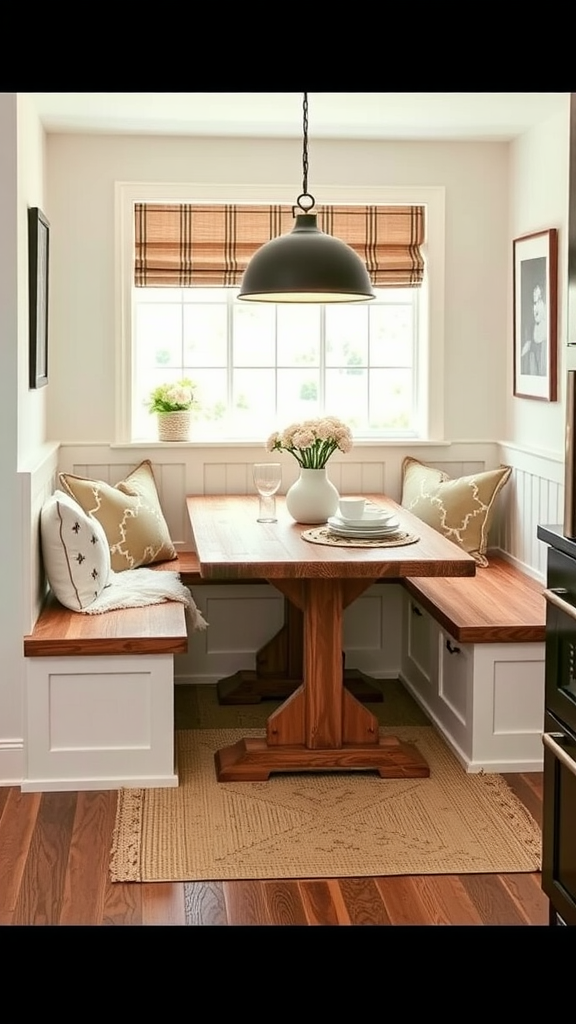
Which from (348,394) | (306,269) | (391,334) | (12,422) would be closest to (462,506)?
(348,394)

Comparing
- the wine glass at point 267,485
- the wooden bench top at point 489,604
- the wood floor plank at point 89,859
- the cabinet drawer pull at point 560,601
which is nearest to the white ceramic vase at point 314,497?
the wine glass at point 267,485

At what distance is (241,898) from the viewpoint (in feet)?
11.3

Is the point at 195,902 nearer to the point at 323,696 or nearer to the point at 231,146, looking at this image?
the point at 323,696

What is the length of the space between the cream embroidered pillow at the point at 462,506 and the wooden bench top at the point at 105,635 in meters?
1.46

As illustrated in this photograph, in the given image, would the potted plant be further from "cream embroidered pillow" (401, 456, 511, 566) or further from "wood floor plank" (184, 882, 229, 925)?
"wood floor plank" (184, 882, 229, 925)

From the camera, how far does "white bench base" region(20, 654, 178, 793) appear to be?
4.32 m

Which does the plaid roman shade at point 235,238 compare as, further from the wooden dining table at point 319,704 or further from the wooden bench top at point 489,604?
the wooden dining table at point 319,704

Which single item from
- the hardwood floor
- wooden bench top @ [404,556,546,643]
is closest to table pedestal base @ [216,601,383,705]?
wooden bench top @ [404,556,546,643]

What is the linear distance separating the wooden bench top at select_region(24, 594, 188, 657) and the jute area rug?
1.63 feet

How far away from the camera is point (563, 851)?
2766 millimetres

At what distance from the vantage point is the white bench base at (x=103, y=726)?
4320 mm

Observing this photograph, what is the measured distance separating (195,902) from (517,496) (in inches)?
111
